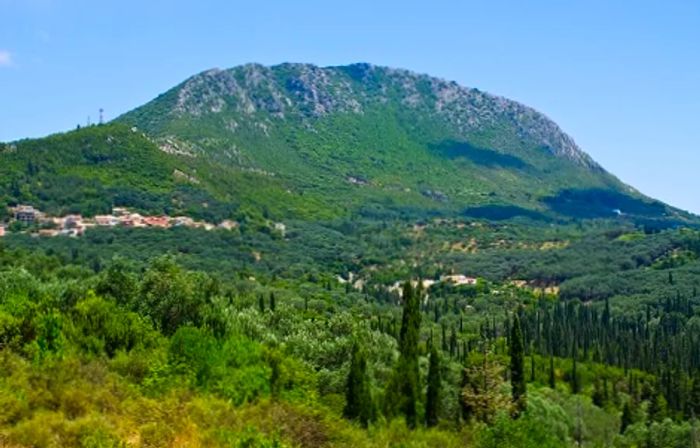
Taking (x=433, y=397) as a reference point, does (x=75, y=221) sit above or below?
above

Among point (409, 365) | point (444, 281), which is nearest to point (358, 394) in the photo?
point (409, 365)

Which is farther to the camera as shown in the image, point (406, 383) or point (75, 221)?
point (75, 221)

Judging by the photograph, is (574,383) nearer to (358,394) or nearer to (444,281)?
(358,394)

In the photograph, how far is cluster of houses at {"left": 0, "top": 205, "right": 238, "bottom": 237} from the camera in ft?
586

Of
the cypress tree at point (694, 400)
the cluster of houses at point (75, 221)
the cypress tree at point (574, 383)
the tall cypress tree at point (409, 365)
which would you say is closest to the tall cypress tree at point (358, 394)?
the tall cypress tree at point (409, 365)

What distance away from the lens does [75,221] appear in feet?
610

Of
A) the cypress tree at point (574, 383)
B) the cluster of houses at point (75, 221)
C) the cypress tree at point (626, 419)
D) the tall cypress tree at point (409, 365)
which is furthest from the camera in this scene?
the cluster of houses at point (75, 221)

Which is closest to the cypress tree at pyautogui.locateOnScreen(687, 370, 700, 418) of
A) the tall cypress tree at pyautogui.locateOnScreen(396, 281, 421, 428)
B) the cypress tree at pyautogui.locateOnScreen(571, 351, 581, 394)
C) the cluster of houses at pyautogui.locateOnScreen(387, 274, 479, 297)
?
the cypress tree at pyautogui.locateOnScreen(571, 351, 581, 394)

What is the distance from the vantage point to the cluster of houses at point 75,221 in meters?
179

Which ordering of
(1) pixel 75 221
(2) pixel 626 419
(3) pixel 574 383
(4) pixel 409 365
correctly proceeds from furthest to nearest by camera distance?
(1) pixel 75 221 → (3) pixel 574 383 → (2) pixel 626 419 → (4) pixel 409 365

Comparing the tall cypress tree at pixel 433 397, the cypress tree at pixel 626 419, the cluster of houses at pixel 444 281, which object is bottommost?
the cypress tree at pixel 626 419

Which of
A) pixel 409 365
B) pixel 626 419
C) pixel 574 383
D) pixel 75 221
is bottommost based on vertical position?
pixel 626 419

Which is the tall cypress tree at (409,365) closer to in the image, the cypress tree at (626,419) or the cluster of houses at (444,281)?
the cypress tree at (626,419)

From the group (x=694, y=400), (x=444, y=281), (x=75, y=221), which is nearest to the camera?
(x=694, y=400)
